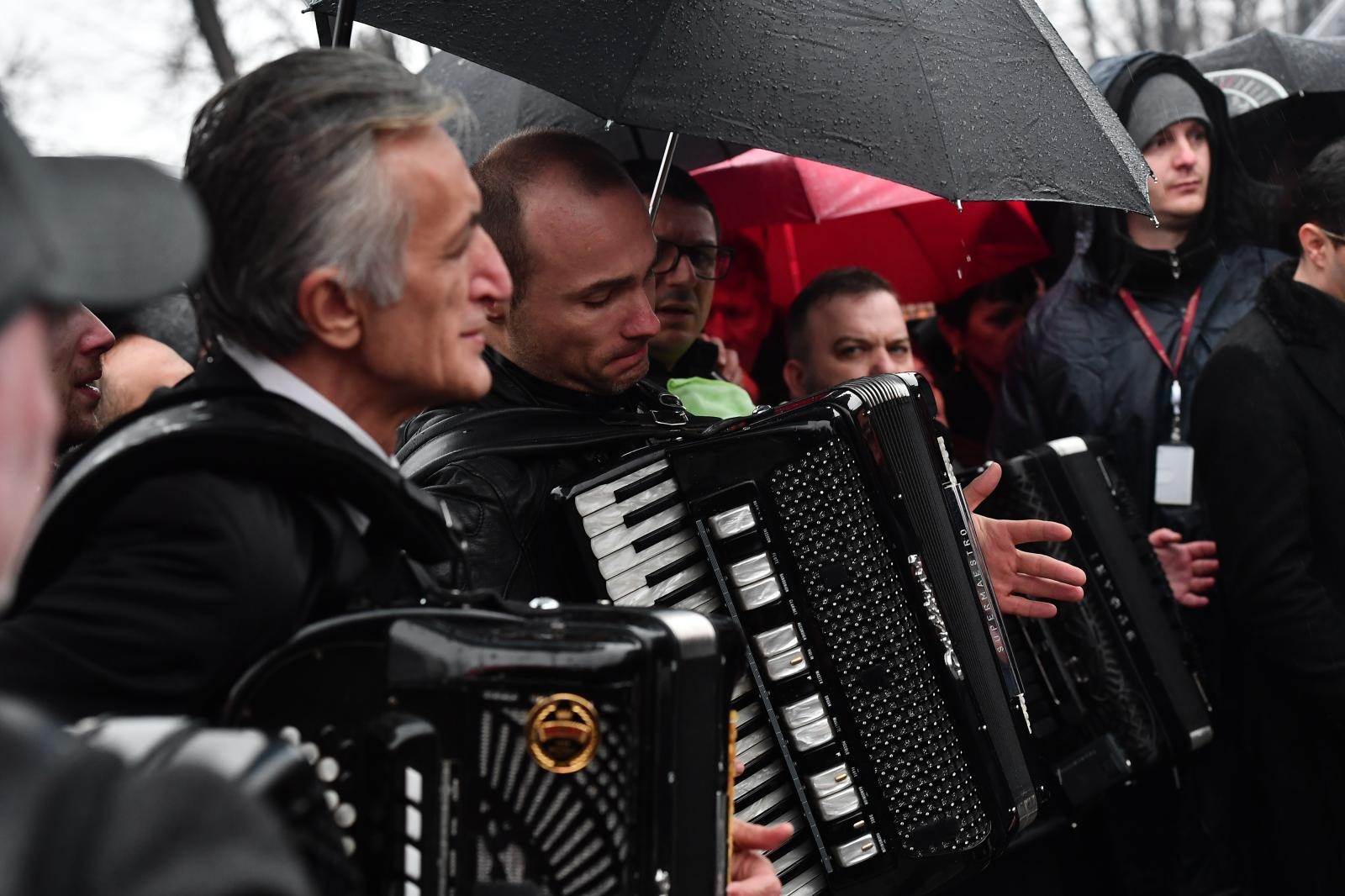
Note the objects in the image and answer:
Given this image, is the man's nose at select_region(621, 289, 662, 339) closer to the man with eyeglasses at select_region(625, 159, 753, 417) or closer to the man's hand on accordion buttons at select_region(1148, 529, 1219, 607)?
the man with eyeglasses at select_region(625, 159, 753, 417)

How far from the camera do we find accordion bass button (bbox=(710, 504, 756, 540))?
7.95ft

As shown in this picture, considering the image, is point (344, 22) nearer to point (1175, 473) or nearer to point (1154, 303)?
point (1175, 473)

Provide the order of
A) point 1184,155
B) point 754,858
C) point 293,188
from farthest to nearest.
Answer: point 1184,155 → point 754,858 → point 293,188

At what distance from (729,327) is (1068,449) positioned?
4.97ft

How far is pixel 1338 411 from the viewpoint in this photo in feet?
11.8

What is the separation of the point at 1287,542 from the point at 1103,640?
0.52 m

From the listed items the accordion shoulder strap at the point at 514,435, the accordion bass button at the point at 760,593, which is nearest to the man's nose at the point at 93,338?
the accordion shoulder strap at the point at 514,435

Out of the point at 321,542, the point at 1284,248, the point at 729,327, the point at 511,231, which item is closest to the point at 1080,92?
the point at 511,231

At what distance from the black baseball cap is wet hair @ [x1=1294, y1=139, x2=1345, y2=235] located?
3402 millimetres

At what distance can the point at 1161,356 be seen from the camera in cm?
411

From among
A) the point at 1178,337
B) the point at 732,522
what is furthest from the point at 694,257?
the point at 1178,337

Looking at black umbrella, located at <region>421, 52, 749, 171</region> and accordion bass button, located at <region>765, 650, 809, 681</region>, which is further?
black umbrella, located at <region>421, 52, 749, 171</region>

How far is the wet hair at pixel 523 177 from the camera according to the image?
106 inches

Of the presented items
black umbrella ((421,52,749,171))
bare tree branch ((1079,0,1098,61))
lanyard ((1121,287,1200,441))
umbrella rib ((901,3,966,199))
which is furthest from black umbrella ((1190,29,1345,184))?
bare tree branch ((1079,0,1098,61))
